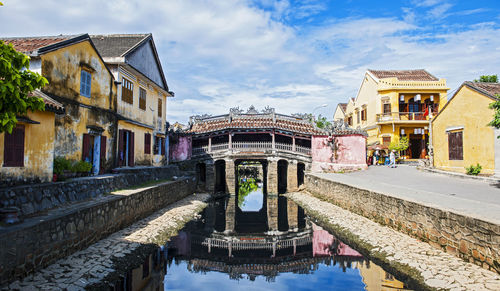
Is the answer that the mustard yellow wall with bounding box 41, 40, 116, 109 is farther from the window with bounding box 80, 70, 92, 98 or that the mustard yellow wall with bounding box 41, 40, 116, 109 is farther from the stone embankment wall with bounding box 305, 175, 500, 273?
the stone embankment wall with bounding box 305, 175, 500, 273

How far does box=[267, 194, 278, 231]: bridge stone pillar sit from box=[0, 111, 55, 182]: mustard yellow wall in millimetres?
9714

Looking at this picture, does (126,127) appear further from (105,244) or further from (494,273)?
(494,273)

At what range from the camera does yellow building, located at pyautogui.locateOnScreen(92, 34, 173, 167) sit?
16.3m

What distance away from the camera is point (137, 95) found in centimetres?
1831

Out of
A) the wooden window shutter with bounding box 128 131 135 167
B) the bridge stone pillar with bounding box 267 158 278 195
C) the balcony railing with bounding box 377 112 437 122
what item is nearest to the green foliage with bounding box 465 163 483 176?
the balcony railing with bounding box 377 112 437 122

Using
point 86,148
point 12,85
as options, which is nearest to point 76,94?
point 86,148

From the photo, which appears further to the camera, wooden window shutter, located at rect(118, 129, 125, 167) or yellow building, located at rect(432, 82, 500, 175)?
yellow building, located at rect(432, 82, 500, 175)

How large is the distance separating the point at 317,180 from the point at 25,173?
16945mm

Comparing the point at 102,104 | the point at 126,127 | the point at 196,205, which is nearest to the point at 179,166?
the point at 196,205

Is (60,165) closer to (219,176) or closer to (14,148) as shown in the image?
(14,148)

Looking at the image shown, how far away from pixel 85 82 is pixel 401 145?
2314 cm

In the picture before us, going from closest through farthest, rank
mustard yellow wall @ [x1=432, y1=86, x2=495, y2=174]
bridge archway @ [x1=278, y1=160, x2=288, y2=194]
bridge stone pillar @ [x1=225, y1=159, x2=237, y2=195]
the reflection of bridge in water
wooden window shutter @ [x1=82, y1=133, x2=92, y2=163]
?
the reflection of bridge in water, wooden window shutter @ [x1=82, y1=133, x2=92, y2=163], mustard yellow wall @ [x1=432, y1=86, x2=495, y2=174], bridge stone pillar @ [x1=225, y1=159, x2=237, y2=195], bridge archway @ [x1=278, y1=160, x2=288, y2=194]

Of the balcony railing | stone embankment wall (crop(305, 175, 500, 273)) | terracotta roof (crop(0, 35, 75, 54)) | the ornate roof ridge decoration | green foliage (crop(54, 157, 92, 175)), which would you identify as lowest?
stone embankment wall (crop(305, 175, 500, 273))

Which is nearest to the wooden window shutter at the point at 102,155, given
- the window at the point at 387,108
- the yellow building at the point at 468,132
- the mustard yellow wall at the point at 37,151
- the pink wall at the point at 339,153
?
the mustard yellow wall at the point at 37,151
